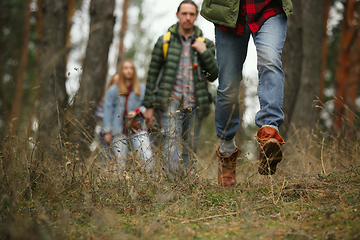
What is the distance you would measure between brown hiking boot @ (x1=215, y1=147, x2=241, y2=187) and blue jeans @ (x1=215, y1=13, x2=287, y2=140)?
167 mm

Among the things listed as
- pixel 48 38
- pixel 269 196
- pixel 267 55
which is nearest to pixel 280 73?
pixel 267 55

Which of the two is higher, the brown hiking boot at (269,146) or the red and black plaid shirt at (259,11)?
the red and black plaid shirt at (259,11)

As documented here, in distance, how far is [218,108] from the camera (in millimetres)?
2629

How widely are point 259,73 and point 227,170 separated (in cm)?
84

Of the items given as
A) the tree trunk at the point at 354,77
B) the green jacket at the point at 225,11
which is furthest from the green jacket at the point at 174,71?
the tree trunk at the point at 354,77

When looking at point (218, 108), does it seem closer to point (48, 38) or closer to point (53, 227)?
point (53, 227)

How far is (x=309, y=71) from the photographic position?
5.13 metres

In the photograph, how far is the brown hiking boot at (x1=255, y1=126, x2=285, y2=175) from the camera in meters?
2.01

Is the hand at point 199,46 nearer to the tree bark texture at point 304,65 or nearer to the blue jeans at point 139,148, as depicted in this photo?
the blue jeans at point 139,148

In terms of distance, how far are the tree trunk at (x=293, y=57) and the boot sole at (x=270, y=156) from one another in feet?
9.25

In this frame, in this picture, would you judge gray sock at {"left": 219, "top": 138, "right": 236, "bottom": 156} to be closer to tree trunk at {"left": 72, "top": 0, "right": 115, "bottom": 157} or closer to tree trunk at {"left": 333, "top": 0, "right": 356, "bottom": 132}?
tree trunk at {"left": 72, "top": 0, "right": 115, "bottom": 157}

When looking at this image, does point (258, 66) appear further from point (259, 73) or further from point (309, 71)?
point (309, 71)

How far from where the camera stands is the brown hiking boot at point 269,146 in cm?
201

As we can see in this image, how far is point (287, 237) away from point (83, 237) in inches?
39.9
